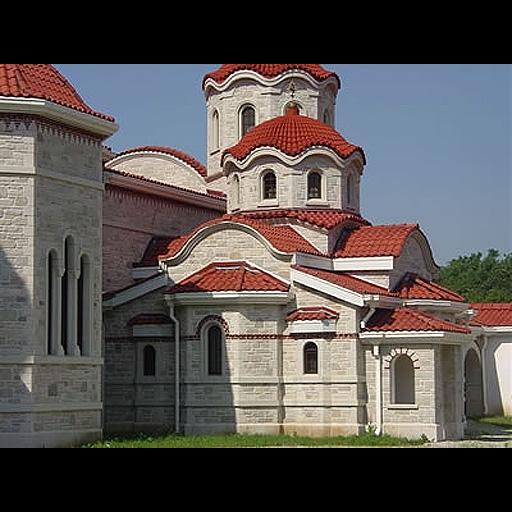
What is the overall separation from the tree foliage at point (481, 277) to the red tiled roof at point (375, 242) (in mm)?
31844

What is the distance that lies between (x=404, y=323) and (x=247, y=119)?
41.8 feet

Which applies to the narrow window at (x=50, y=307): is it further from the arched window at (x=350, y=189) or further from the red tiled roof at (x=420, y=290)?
the arched window at (x=350, y=189)

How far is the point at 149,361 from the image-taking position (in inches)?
1075

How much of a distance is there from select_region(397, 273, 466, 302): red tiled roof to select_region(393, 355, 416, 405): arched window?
92.0 inches

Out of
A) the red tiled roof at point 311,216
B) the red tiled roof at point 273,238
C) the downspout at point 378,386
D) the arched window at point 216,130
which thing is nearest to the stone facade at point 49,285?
the red tiled roof at point 273,238

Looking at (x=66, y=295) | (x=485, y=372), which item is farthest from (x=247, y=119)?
(x=66, y=295)

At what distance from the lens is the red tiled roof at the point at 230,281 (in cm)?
2620

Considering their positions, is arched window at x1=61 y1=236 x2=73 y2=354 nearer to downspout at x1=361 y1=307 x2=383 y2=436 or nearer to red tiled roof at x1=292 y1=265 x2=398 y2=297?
red tiled roof at x1=292 y1=265 x2=398 y2=297

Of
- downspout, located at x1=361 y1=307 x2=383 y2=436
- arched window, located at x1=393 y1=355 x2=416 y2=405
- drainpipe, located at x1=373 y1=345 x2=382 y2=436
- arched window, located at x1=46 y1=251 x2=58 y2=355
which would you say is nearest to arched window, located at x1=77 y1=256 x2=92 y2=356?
arched window, located at x1=46 y1=251 x2=58 y2=355

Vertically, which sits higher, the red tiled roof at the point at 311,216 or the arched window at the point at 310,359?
the red tiled roof at the point at 311,216

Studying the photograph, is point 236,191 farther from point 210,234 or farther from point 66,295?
point 66,295

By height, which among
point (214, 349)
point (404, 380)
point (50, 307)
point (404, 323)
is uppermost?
point (50, 307)
